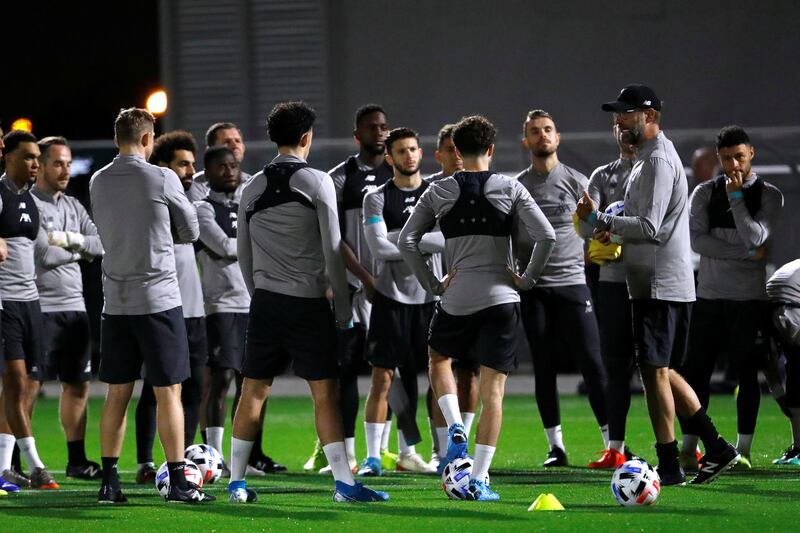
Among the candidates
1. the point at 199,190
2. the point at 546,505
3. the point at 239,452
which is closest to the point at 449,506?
the point at 546,505

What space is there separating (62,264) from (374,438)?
2308mm

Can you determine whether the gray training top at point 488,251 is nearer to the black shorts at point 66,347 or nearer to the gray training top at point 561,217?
the gray training top at point 561,217

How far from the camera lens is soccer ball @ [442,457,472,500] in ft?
22.9

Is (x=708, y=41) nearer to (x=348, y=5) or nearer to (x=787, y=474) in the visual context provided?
(x=348, y=5)

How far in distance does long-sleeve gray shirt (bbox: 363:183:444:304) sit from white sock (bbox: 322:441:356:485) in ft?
5.74

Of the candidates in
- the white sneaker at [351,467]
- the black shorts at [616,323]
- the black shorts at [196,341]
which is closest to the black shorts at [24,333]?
the black shorts at [196,341]

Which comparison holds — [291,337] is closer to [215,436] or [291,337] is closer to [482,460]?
[482,460]

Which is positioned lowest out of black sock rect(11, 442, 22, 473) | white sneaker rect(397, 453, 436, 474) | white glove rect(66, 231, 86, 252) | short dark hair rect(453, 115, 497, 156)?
white sneaker rect(397, 453, 436, 474)

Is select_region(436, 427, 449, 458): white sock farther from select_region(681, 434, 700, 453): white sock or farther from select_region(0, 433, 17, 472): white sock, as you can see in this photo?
select_region(0, 433, 17, 472): white sock

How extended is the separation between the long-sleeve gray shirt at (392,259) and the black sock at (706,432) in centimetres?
185

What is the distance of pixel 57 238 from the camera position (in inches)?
349

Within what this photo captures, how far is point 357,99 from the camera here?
782 inches

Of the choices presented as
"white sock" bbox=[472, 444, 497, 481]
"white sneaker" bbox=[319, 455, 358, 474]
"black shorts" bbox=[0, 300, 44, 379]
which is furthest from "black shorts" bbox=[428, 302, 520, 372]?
"black shorts" bbox=[0, 300, 44, 379]

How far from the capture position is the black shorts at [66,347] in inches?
357
